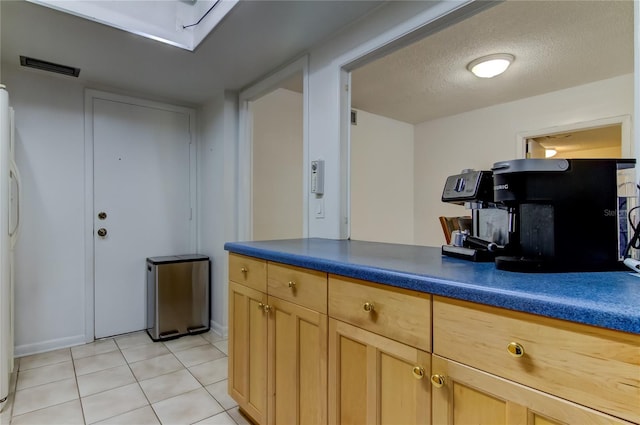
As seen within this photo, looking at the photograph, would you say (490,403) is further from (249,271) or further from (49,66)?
(49,66)

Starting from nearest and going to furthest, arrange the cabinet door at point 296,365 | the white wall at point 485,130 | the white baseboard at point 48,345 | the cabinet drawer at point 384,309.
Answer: the cabinet drawer at point 384,309 → the cabinet door at point 296,365 → the white baseboard at point 48,345 → the white wall at point 485,130

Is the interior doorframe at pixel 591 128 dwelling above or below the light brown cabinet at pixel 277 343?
above

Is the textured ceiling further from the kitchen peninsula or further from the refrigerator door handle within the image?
the refrigerator door handle

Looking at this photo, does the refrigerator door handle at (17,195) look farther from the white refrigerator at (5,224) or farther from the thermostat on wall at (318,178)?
the thermostat on wall at (318,178)

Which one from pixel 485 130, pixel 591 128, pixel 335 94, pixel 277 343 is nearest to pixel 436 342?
pixel 277 343

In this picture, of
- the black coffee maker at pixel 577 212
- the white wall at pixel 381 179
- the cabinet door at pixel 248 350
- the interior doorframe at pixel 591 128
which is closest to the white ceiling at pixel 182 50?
the black coffee maker at pixel 577 212

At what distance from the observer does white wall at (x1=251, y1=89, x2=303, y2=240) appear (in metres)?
3.35

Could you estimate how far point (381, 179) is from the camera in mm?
4398

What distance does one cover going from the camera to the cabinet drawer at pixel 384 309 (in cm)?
92

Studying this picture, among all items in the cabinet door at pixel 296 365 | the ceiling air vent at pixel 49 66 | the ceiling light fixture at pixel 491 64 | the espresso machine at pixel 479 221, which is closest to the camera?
the espresso machine at pixel 479 221

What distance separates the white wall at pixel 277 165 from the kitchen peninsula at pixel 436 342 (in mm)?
1851

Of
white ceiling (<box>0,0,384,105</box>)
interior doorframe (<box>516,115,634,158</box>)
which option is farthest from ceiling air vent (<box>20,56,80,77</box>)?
interior doorframe (<box>516,115,634,158</box>)

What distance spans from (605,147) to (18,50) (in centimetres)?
682

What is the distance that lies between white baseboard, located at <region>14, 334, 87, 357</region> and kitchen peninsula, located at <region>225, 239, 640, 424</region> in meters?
2.11
